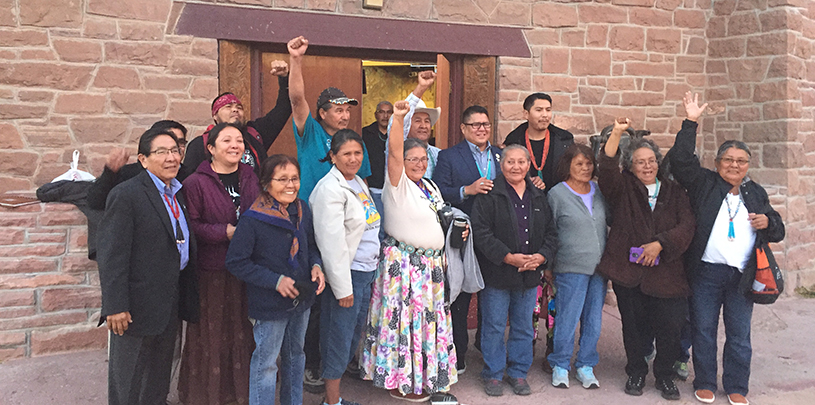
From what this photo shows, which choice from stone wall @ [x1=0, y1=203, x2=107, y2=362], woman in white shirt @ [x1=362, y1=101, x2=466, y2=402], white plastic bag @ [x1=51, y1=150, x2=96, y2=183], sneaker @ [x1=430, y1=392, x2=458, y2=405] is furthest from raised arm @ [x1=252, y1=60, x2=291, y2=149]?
sneaker @ [x1=430, y1=392, x2=458, y2=405]

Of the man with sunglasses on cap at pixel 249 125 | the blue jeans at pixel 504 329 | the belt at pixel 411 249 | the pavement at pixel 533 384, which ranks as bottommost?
the pavement at pixel 533 384

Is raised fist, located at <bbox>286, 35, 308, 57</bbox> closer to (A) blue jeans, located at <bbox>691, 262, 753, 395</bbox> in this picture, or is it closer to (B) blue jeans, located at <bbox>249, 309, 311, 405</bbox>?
(B) blue jeans, located at <bbox>249, 309, 311, 405</bbox>

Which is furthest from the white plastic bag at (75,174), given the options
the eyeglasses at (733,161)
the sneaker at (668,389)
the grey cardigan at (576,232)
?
the eyeglasses at (733,161)

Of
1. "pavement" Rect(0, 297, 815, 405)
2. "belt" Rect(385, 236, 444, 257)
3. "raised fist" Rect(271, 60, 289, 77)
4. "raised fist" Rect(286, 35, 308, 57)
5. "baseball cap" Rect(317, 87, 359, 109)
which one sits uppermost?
"raised fist" Rect(286, 35, 308, 57)

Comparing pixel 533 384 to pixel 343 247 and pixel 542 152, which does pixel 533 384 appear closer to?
pixel 542 152

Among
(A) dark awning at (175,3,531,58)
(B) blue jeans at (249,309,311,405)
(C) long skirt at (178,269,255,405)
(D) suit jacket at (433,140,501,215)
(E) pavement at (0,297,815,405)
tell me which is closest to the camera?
(B) blue jeans at (249,309,311,405)

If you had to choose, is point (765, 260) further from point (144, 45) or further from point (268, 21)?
point (144, 45)

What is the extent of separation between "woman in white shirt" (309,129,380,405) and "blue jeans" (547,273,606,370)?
4.14 feet

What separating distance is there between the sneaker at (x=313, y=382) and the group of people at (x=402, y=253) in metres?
0.01

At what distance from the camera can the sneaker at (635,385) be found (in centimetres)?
383

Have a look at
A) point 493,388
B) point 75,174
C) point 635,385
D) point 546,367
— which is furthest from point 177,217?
point 635,385

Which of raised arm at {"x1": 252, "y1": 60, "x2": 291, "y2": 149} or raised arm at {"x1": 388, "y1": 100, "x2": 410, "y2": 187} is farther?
raised arm at {"x1": 252, "y1": 60, "x2": 291, "y2": 149}

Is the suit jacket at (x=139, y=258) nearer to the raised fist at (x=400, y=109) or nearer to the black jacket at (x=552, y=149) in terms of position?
the raised fist at (x=400, y=109)

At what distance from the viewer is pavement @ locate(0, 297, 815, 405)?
12.2ft
